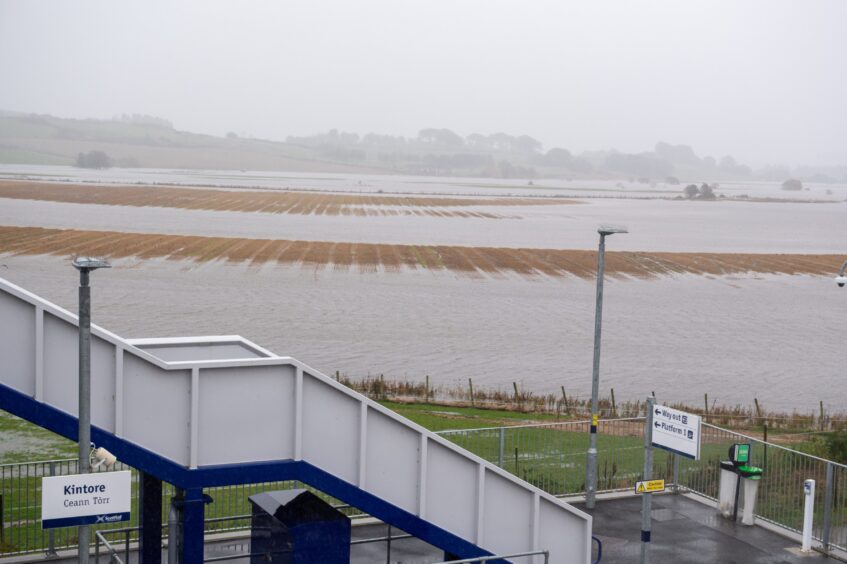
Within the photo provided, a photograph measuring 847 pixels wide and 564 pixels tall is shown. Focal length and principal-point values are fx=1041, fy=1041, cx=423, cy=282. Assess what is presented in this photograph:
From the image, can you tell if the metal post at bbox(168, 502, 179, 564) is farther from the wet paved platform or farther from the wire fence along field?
the wet paved platform

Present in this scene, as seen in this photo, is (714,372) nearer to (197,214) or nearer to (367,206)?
(197,214)

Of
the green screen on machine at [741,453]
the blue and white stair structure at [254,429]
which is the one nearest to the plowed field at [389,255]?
the green screen on machine at [741,453]

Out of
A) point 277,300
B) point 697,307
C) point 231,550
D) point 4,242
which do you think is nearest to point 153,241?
point 4,242

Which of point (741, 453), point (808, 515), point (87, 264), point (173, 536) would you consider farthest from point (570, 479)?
point (87, 264)

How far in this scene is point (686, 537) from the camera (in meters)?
22.1

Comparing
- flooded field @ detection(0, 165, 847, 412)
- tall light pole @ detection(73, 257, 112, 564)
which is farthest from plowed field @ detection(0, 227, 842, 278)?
tall light pole @ detection(73, 257, 112, 564)

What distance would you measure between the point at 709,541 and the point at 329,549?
935 centimetres

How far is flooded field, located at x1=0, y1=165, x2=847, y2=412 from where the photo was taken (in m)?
51.8

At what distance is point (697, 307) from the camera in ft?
247

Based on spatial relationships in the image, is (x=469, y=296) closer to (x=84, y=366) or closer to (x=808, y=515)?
(x=808, y=515)

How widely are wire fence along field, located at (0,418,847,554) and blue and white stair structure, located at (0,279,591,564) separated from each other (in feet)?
15.4

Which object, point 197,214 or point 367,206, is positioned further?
point 367,206

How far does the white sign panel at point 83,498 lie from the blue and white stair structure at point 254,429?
0.93 metres

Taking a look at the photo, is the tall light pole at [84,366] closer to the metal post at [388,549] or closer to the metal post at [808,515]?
the metal post at [388,549]
